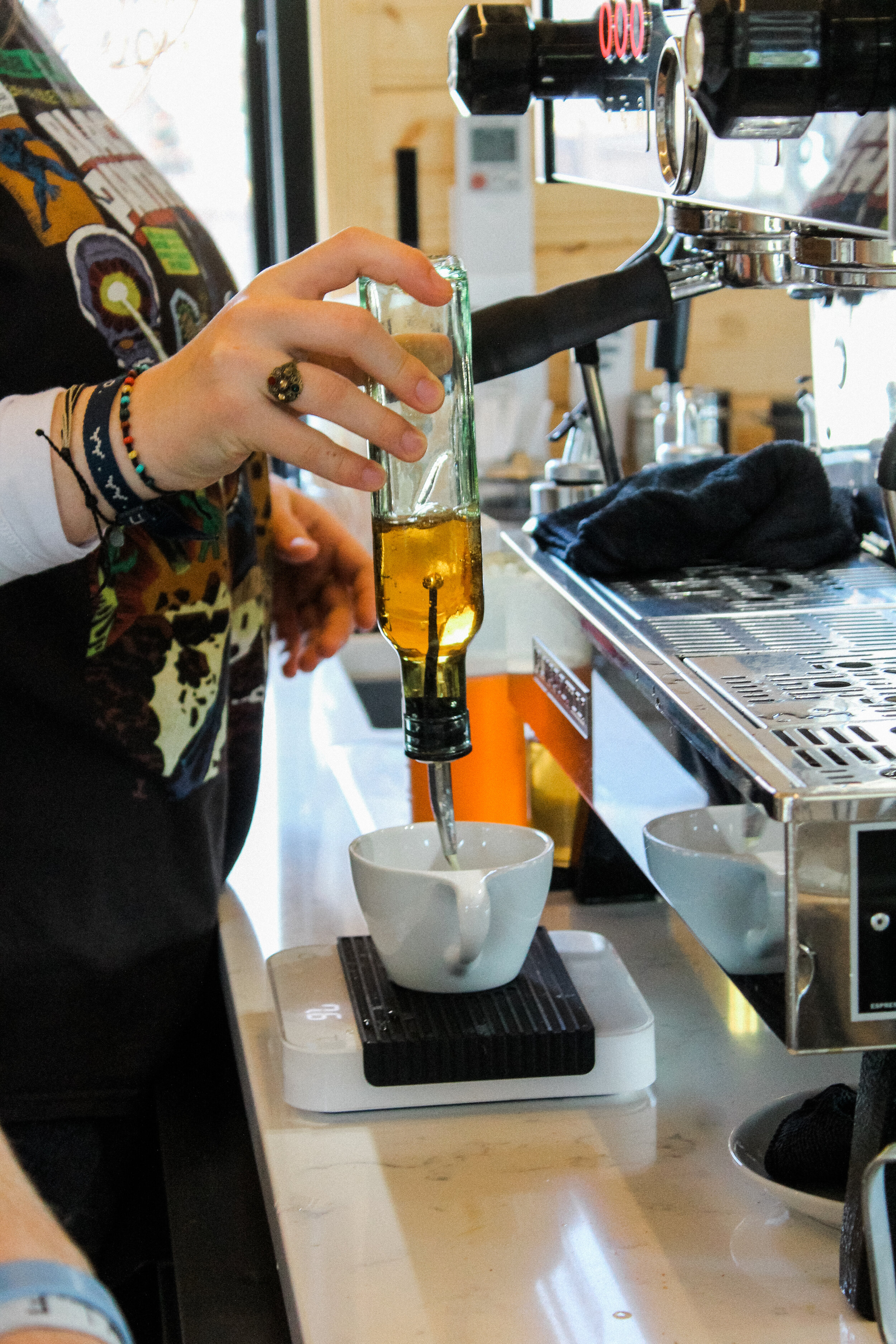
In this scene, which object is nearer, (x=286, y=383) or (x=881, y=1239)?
(x=881, y=1239)

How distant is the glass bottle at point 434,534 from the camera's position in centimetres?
65

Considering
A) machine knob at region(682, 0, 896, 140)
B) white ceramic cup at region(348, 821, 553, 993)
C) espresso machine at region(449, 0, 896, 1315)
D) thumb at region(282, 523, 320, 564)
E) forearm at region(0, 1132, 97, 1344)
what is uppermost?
machine knob at region(682, 0, 896, 140)

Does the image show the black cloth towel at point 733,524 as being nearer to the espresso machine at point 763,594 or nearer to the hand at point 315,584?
the espresso machine at point 763,594

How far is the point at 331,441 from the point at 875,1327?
42 cm

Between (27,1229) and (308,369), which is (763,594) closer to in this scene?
(308,369)

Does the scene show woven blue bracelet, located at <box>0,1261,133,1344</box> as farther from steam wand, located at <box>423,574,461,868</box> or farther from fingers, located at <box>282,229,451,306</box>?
fingers, located at <box>282,229,451,306</box>

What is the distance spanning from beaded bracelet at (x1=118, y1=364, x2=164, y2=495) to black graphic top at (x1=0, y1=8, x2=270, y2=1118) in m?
0.09

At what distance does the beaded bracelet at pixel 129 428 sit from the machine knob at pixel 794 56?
1.02 feet

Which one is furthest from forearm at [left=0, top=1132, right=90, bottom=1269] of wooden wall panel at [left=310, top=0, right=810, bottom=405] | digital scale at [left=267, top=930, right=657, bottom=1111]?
wooden wall panel at [left=310, top=0, right=810, bottom=405]

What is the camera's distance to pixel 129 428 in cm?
71

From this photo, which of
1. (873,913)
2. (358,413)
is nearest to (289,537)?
(358,413)

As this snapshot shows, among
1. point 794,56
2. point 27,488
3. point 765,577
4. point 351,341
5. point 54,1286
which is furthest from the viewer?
point 765,577

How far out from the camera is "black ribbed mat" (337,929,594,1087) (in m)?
0.68

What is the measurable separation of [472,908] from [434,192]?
208 cm
